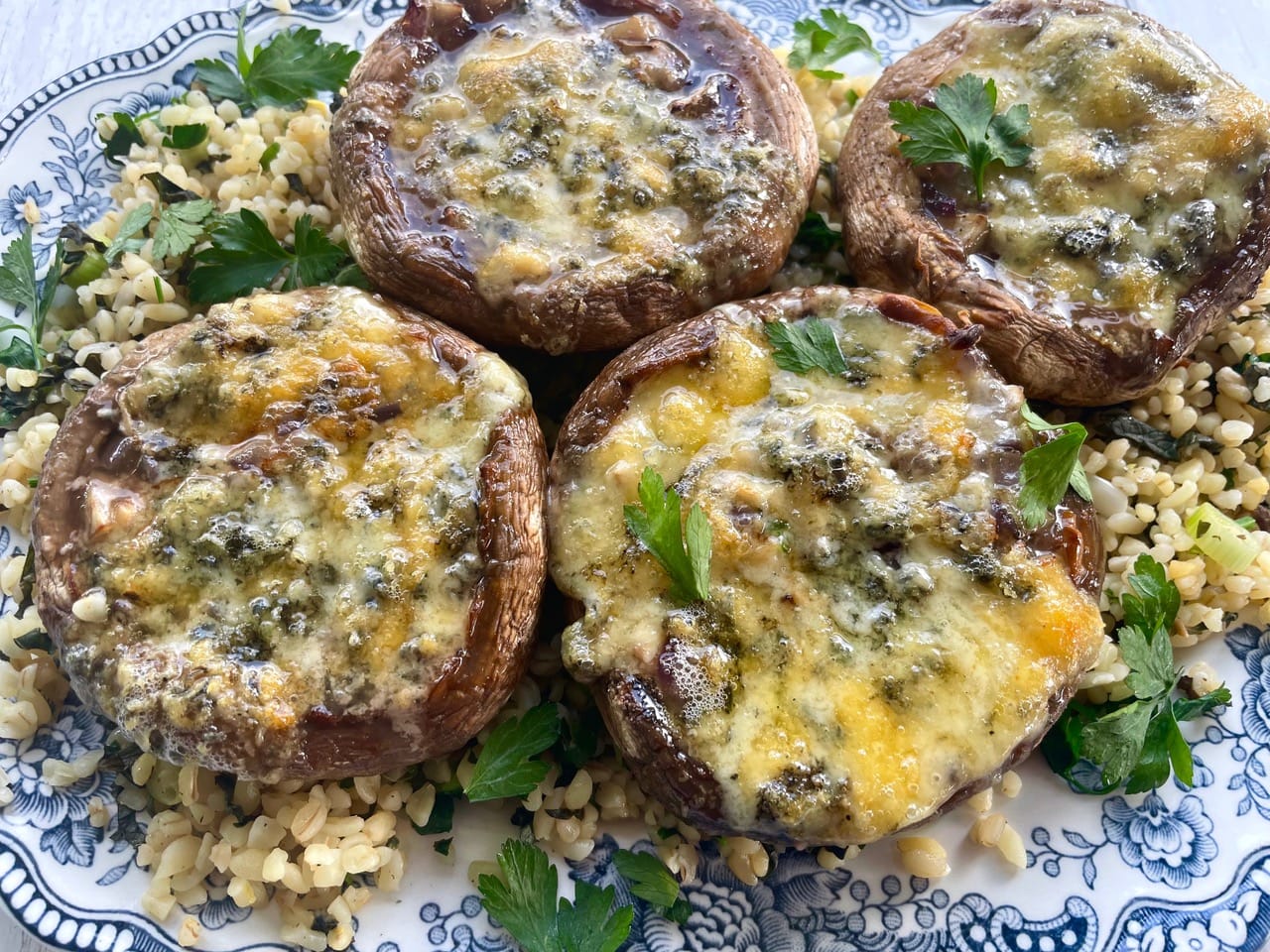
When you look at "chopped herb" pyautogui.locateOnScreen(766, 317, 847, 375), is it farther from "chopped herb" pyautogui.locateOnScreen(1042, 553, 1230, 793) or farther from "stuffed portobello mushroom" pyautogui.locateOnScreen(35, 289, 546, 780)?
"chopped herb" pyautogui.locateOnScreen(1042, 553, 1230, 793)

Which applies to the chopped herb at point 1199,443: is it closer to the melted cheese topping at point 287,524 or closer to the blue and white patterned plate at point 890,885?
the blue and white patterned plate at point 890,885

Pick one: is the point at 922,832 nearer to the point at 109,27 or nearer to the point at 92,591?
the point at 92,591

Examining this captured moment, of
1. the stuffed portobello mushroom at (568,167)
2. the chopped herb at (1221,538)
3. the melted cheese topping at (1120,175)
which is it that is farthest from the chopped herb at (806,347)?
the chopped herb at (1221,538)

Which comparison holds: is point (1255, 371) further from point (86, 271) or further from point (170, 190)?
point (86, 271)

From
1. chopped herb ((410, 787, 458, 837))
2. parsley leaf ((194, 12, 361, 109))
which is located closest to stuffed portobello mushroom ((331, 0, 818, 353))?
parsley leaf ((194, 12, 361, 109))

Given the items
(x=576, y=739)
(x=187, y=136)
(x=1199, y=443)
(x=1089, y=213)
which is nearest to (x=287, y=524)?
(x=576, y=739)
